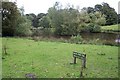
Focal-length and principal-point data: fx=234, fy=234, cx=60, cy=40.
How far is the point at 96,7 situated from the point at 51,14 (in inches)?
1470

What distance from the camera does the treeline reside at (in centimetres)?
3522

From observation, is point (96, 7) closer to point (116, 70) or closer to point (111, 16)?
point (111, 16)

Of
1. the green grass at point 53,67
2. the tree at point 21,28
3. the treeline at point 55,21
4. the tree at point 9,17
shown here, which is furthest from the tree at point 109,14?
the green grass at point 53,67

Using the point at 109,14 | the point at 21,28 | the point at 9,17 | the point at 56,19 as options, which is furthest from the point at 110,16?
the point at 9,17

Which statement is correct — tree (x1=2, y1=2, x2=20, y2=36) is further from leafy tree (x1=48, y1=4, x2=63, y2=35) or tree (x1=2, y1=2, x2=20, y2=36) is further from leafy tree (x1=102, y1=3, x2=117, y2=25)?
leafy tree (x1=102, y1=3, x2=117, y2=25)

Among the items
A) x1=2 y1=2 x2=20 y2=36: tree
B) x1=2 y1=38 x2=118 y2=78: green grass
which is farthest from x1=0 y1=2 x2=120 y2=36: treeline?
x1=2 y1=38 x2=118 y2=78: green grass

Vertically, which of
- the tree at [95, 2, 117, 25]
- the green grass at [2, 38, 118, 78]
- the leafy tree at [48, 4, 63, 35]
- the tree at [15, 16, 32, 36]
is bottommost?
the green grass at [2, 38, 118, 78]

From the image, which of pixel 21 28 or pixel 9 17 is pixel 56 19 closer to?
pixel 21 28

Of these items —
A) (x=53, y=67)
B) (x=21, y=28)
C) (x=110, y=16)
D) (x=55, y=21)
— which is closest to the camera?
(x=53, y=67)

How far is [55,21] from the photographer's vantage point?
5253cm

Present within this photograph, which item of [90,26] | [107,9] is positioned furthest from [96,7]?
[90,26]

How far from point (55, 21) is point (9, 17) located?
18.5 metres

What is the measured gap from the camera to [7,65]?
12289 millimetres

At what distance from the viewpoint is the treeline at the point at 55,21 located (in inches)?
1387
